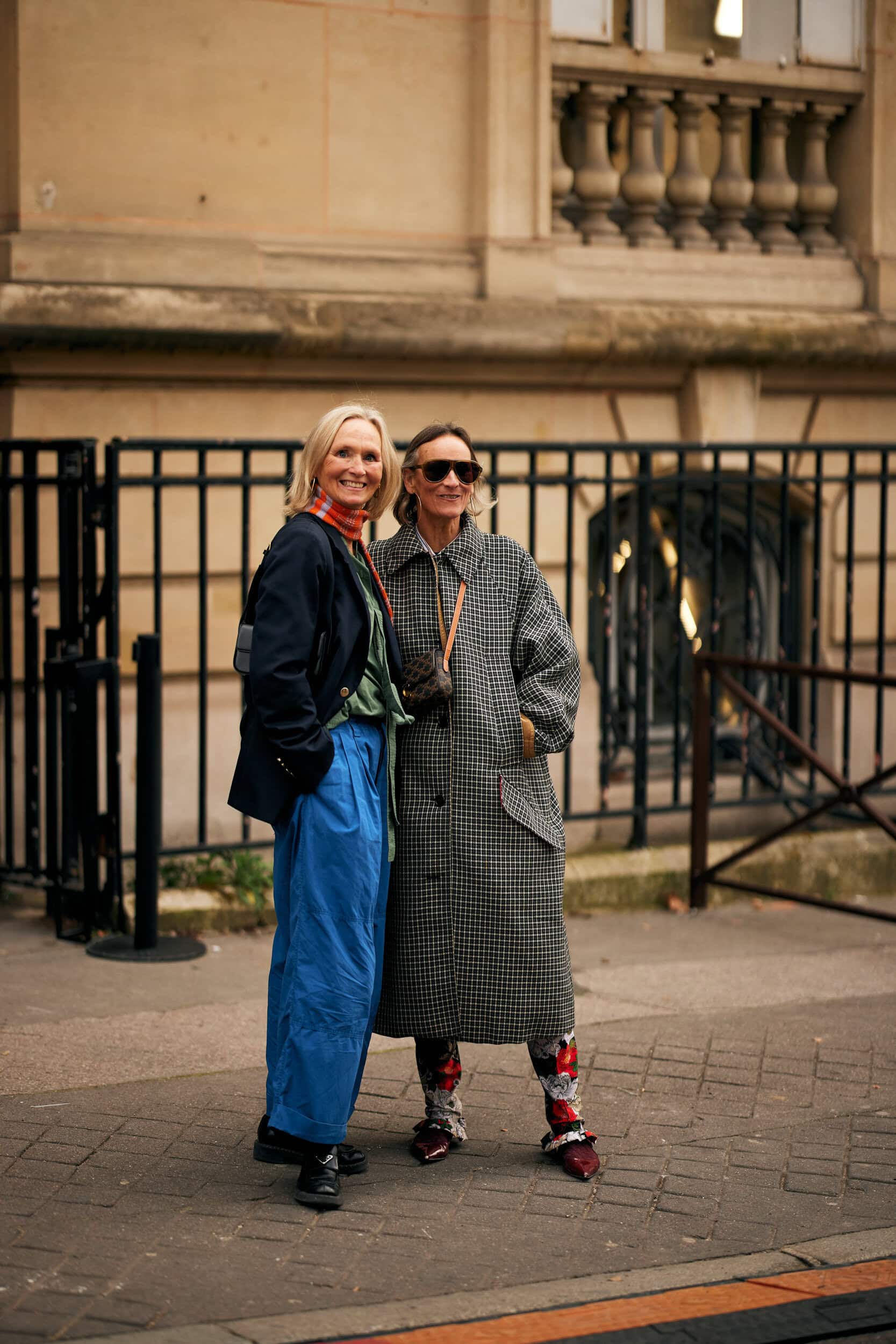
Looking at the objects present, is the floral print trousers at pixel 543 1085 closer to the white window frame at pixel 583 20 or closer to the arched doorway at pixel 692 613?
the arched doorway at pixel 692 613

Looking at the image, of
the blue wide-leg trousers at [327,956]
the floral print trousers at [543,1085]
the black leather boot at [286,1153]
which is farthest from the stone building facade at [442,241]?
the black leather boot at [286,1153]

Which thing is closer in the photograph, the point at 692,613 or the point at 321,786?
the point at 321,786

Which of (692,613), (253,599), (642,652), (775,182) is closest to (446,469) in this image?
(253,599)

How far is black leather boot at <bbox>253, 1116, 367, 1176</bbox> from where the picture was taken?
4422 millimetres

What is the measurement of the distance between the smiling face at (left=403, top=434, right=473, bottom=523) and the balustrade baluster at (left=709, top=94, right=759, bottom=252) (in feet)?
16.3

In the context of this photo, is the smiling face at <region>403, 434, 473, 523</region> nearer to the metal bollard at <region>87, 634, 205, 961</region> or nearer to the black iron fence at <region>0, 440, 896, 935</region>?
the metal bollard at <region>87, 634, 205, 961</region>

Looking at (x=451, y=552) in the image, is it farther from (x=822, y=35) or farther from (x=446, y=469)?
(x=822, y=35)

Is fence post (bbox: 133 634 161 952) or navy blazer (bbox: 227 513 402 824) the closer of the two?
navy blazer (bbox: 227 513 402 824)

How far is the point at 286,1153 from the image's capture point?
14.8 ft

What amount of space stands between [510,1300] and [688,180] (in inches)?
255

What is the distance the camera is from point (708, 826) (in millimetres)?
8797

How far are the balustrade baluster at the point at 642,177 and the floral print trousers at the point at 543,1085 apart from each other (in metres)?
5.26

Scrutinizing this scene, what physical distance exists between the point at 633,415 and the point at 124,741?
3.06 metres

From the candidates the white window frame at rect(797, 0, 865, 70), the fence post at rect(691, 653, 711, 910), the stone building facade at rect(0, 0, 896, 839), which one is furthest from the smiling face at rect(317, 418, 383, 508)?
the white window frame at rect(797, 0, 865, 70)
